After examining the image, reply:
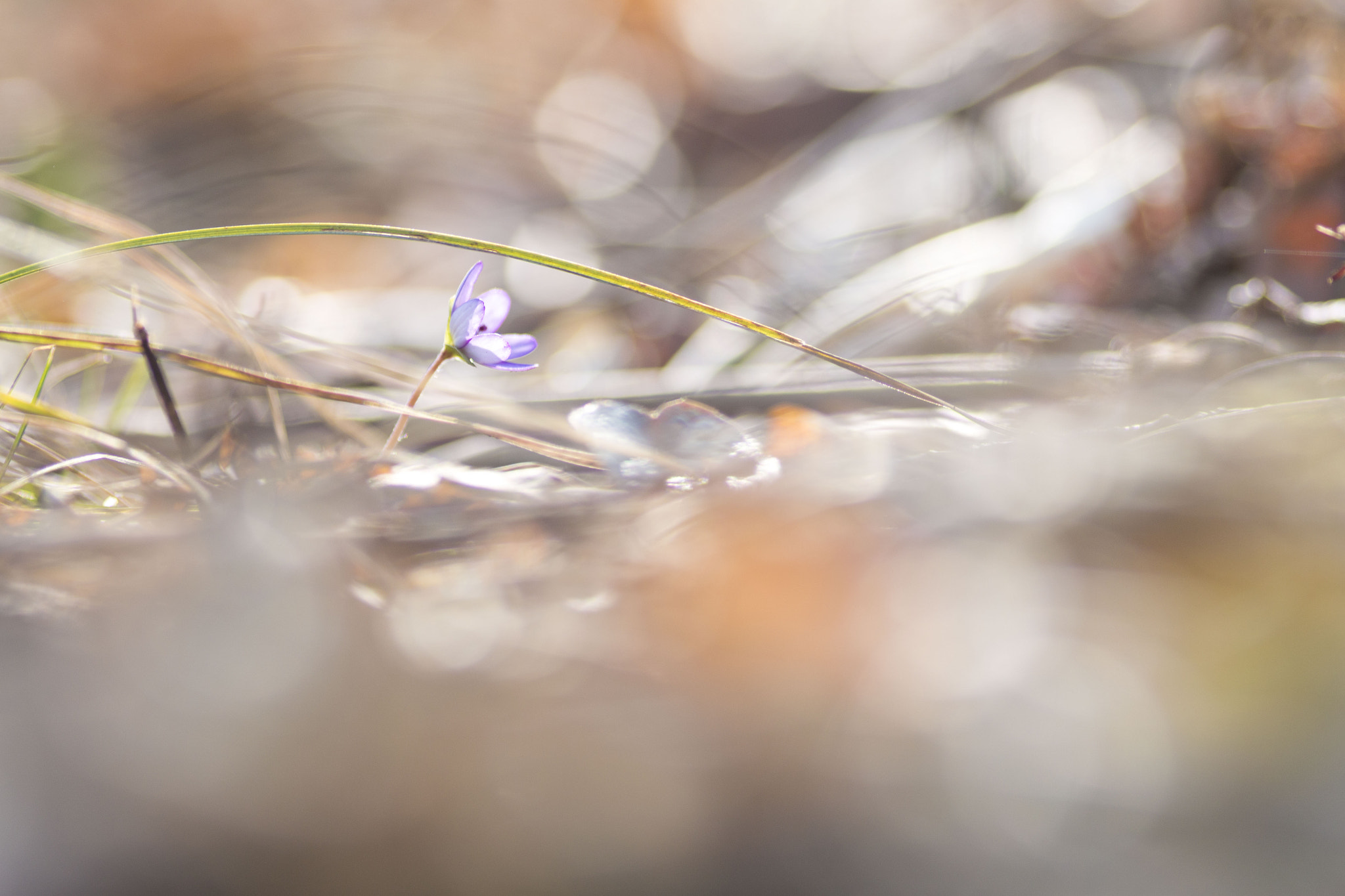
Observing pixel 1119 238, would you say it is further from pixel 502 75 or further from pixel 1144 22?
pixel 502 75

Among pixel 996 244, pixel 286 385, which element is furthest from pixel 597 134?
pixel 286 385

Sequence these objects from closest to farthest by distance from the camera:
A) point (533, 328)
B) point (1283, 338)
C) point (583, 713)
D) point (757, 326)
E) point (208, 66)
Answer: point (583, 713) < point (757, 326) < point (1283, 338) < point (533, 328) < point (208, 66)

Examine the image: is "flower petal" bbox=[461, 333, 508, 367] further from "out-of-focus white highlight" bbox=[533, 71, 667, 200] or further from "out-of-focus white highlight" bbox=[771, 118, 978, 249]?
"out-of-focus white highlight" bbox=[533, 71, 667, 200]

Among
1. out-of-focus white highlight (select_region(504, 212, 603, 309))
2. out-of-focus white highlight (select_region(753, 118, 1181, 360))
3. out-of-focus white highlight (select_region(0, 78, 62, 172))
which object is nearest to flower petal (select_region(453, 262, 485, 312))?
out-of-focus white highlight (select_region(753, 118, 1181, 360))

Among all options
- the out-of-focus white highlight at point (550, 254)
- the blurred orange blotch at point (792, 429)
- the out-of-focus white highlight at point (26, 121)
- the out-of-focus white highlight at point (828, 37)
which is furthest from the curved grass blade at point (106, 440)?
the out-of-focus white highlight at point (828, 37)

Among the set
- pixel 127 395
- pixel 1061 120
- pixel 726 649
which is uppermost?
pixel 1061 120

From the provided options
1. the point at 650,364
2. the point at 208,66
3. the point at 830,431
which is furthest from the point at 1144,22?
the point at 208,66

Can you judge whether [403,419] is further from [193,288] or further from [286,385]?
[193,288]
